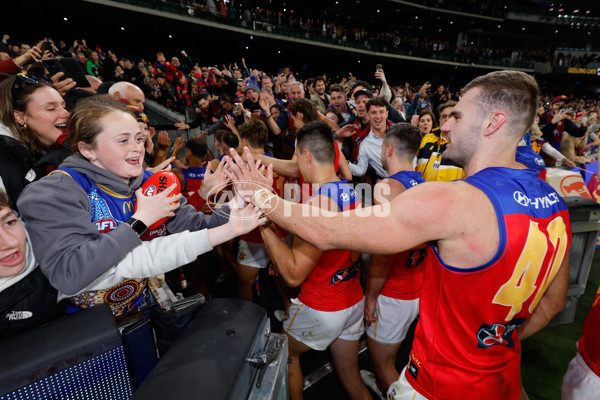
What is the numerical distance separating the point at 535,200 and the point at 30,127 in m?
3.00

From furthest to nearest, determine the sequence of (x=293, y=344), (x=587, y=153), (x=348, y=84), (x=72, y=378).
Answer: (x=348, y=84)
(x=587, y=153)
(x=293, y=344)
(x=72, y=378)

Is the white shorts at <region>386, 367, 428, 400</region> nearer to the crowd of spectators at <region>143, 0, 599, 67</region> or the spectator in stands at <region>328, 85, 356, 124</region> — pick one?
the spectator in stands at <region>328, 85, 356, 124</region>

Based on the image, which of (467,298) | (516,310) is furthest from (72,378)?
(516,310)

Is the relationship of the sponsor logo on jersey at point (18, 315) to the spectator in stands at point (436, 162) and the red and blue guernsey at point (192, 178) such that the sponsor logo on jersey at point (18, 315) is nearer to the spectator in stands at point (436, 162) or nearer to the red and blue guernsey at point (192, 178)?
the red and blue guernsey at point (192, 178)

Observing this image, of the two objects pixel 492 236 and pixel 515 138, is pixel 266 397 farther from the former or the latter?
pixel 515 138

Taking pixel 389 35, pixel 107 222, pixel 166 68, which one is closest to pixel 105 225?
pixel 107 222

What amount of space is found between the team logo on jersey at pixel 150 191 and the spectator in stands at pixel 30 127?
80 cm

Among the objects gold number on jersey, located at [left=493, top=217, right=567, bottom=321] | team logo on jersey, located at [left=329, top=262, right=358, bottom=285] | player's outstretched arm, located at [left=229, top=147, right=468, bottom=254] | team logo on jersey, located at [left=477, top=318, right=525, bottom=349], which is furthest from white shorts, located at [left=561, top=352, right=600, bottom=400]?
player's outstretched arm, located at [left=229, top=147, right=468, bottom=254]

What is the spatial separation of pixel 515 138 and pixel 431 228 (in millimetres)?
609

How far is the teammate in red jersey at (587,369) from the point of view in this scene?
1754 mm

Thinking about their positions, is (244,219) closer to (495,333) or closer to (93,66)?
(495,333)

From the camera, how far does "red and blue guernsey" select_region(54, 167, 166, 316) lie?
4.85 ft

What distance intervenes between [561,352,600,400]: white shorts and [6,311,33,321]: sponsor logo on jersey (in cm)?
294

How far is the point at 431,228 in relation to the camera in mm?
1196
